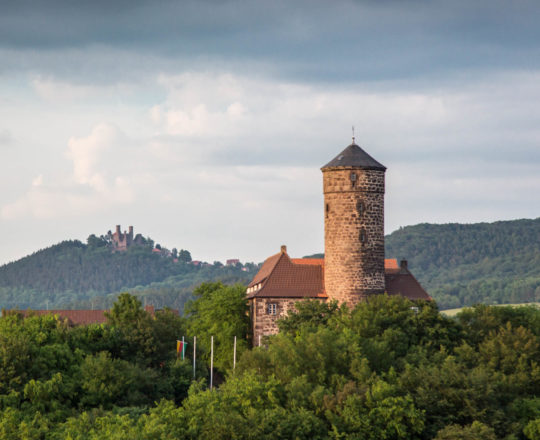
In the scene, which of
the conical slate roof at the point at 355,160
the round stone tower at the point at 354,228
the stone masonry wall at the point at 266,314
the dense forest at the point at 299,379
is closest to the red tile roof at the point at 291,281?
the stone masonry wall at the point at 266,314

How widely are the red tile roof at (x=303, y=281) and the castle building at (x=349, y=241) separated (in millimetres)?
92

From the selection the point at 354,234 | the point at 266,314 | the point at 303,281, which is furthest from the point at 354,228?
the point at 266,314

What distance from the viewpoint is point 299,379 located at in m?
56.4

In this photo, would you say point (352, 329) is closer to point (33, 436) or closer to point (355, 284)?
point (355, 284)

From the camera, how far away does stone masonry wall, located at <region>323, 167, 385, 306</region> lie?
71.8 m

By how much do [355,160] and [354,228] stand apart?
448 cm

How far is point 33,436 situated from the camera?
5197 cm

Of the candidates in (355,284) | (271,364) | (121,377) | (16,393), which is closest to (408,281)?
(355,284)

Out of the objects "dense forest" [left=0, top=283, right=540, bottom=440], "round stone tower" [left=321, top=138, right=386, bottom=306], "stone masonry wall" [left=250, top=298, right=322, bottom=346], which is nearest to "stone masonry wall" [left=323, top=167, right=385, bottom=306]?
"round stone tower" [left=321, top=138, right=386, bottom=306]

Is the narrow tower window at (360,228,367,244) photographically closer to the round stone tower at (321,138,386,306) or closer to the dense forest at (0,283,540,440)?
the round stone tower at (321,138,386,306)

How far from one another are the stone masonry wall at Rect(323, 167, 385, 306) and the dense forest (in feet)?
8.95

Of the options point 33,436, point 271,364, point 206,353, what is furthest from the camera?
point 206,353

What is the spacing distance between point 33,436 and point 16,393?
431 centimetres

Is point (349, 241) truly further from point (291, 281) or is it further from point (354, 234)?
point (291, 281)
